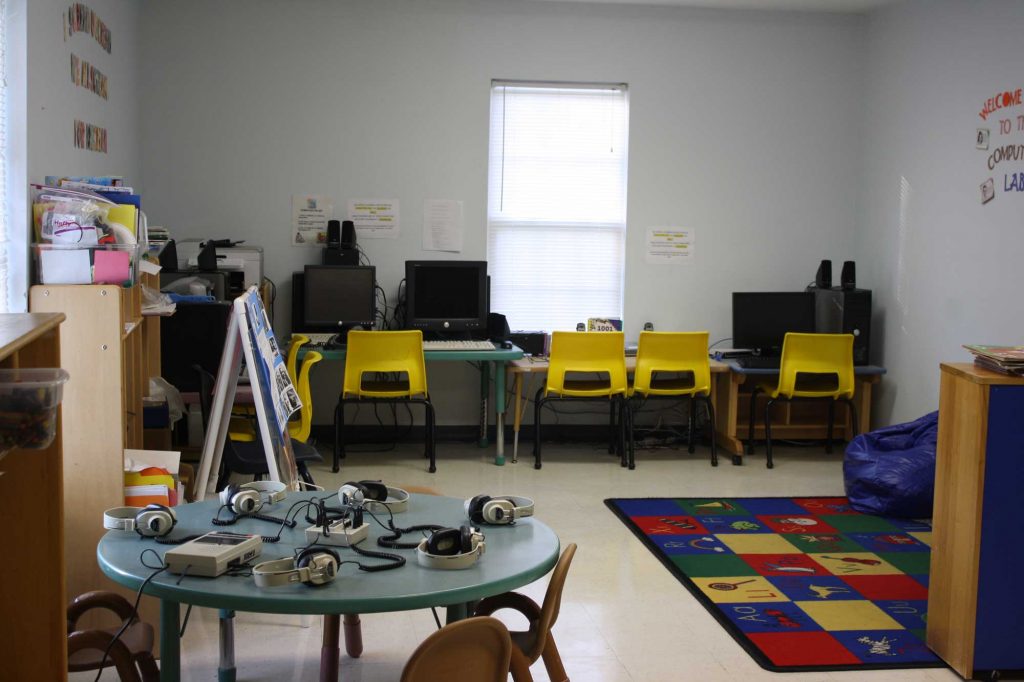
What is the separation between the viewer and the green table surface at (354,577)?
2.21 metres

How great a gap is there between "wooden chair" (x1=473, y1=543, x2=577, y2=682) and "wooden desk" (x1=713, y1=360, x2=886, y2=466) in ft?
13.2

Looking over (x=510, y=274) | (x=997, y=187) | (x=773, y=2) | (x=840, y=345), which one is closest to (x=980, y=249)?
(x=997, y=187)

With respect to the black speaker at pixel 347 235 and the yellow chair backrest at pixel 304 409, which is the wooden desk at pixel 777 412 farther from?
the yellow chair backrest at pixel 304 409

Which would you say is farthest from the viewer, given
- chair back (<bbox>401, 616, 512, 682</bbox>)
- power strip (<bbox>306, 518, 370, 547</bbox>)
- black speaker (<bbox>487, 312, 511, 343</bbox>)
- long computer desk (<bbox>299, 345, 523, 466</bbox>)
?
black speaker (<bbox>487, 312, 511, 343</bbox>)

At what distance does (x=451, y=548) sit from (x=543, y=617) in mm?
275

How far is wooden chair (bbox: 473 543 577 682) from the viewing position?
2.47 metres

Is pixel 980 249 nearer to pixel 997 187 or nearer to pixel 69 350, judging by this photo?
pixel 997 187

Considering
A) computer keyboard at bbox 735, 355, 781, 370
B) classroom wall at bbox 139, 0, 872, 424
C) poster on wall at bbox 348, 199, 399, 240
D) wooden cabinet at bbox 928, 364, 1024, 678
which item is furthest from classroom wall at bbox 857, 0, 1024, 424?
poster on wall at bbox 348, 199, 399, 240

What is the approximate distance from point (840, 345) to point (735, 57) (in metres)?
2.11

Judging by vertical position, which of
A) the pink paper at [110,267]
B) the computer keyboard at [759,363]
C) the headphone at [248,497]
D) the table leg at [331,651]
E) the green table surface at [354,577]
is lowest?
the table leg at [331,651]

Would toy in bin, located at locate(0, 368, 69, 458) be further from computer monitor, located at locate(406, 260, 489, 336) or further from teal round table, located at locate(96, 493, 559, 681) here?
computer monitor, located at locate(406, 260, 489, 336)

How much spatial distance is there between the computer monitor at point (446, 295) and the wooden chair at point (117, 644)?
397 centimetres

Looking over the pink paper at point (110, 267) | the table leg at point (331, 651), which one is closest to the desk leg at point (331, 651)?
the table leg at point (331, 651)

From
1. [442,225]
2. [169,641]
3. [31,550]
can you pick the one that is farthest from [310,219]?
[31,550]
